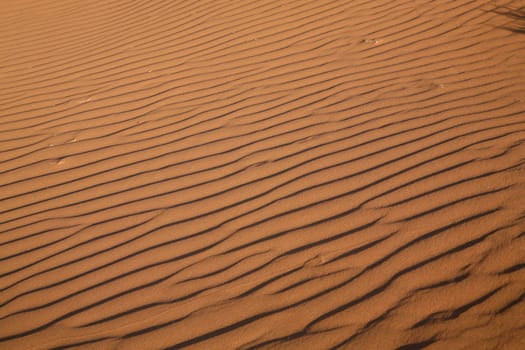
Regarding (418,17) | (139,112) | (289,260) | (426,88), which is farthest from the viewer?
(418,17)

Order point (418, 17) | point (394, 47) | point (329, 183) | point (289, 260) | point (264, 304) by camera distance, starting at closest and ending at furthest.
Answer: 1. point (264, 304)
2. point (289, 260)
3. point (329, 183)
4. point (394, 47)
5. point (418, 17)

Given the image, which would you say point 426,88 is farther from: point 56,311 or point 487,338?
point 56,311

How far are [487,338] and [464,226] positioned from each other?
0.64 m

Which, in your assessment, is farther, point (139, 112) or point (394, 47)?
point (394, 47)

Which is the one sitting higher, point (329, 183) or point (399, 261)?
point (329, 183)

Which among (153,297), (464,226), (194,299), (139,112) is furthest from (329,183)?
(139,112)

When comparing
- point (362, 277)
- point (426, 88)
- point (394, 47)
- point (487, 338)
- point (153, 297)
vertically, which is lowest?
point (487, 338)

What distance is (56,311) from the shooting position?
6.32 ft

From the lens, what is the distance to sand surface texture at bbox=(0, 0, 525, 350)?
178cm

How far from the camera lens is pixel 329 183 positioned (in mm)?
2422

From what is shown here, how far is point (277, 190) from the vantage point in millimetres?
2428

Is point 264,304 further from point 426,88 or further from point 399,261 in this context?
point 426,88

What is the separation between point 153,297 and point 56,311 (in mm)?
504

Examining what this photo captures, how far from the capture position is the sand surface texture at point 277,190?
178 centimetres
